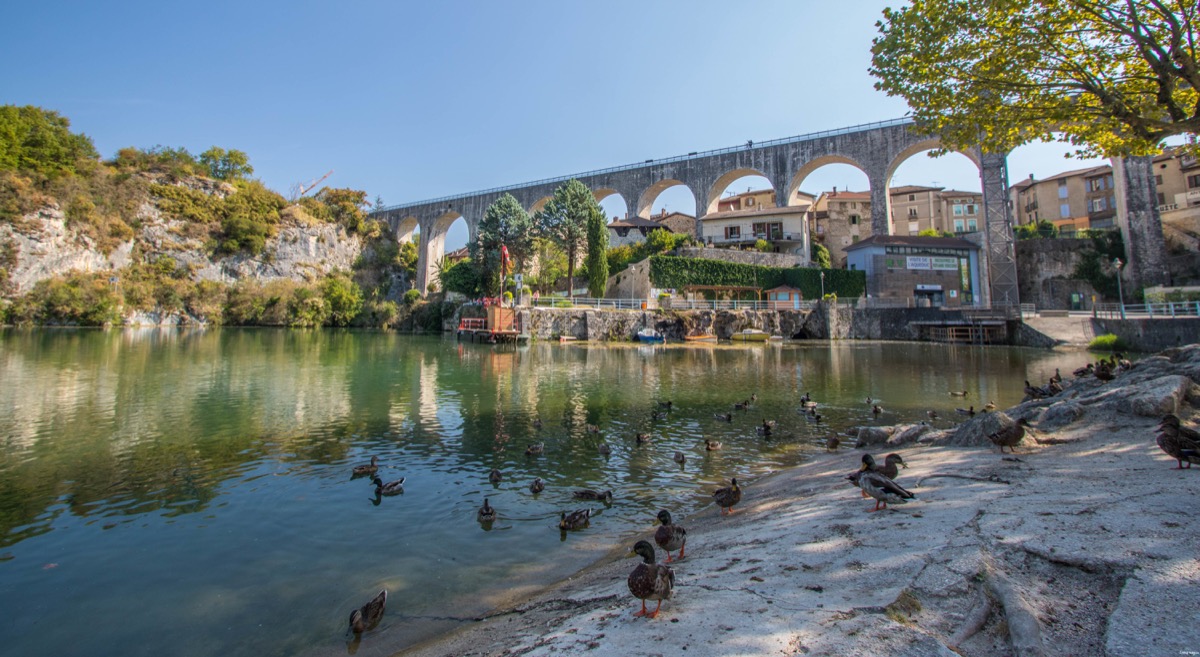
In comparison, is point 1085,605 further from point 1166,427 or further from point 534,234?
point 534,234

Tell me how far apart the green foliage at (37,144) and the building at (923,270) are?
78244 mm

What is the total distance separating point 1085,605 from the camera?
9.02 ft

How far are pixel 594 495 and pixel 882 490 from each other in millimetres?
3517

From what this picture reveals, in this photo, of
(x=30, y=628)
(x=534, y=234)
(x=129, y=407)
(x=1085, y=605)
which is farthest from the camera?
(x=534, y=234)

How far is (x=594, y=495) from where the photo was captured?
7.07m

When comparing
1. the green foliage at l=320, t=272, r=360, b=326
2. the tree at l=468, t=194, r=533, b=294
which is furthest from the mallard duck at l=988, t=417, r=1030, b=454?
the green foliage at l=320, t=272, r=360, b=326

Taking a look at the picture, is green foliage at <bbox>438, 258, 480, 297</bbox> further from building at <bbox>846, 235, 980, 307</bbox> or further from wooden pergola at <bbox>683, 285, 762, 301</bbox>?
building at <bbox>846, 235, 980, 307</bbox>

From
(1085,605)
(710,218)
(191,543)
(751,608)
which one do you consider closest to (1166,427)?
(1085,605)

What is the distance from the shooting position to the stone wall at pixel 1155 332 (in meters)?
24.6

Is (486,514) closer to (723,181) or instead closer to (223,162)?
(723,181)

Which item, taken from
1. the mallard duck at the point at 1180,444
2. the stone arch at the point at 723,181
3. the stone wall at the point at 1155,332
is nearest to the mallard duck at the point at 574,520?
the mallard duck at the point at 1180,444

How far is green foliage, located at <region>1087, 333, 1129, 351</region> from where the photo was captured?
27.6 meters

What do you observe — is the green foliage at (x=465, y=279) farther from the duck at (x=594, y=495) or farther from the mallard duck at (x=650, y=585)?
the mallard duck at (x=650, y=585)

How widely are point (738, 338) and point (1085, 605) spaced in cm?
3938
